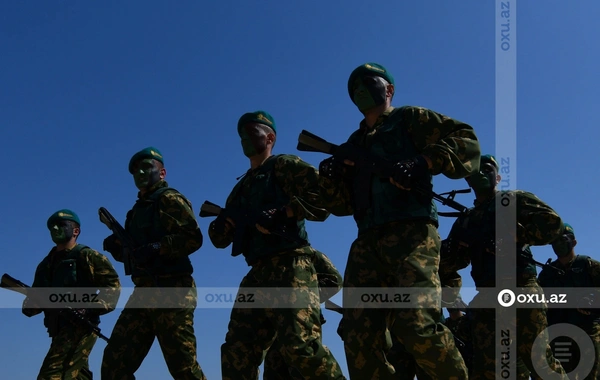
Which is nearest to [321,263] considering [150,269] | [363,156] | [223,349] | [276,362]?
[276,362]

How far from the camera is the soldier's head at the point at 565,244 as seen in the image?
1072cm

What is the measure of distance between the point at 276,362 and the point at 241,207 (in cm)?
179

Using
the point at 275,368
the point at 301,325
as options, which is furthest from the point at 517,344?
the point at 301,325

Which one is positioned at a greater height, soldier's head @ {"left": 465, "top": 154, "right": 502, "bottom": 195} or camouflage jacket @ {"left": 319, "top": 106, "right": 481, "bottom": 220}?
soldier's head @ {"left": 465, "top": 154, "right": 502, "bottom": 195}

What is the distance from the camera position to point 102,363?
21.2ft

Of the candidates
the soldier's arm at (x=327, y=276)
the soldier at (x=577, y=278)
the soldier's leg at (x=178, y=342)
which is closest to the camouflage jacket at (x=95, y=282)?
the soldier's leg at (x=178, y=342)

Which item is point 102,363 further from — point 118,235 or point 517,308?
point 517,308

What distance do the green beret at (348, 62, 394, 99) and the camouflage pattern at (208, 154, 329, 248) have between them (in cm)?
103

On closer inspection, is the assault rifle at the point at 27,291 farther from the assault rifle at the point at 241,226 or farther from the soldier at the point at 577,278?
the soldier at the point at 577,278

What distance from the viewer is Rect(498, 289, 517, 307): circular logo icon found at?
23.4ft

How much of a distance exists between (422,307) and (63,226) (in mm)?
6172

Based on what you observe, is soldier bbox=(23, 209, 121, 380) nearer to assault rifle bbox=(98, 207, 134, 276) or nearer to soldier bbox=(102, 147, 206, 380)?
assault rifle bbox=(98, 207, 134, 276)

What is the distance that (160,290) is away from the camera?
263 inches

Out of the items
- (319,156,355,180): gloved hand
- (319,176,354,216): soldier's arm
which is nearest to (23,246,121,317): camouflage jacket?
(319,176,354,216): soldier's arm
